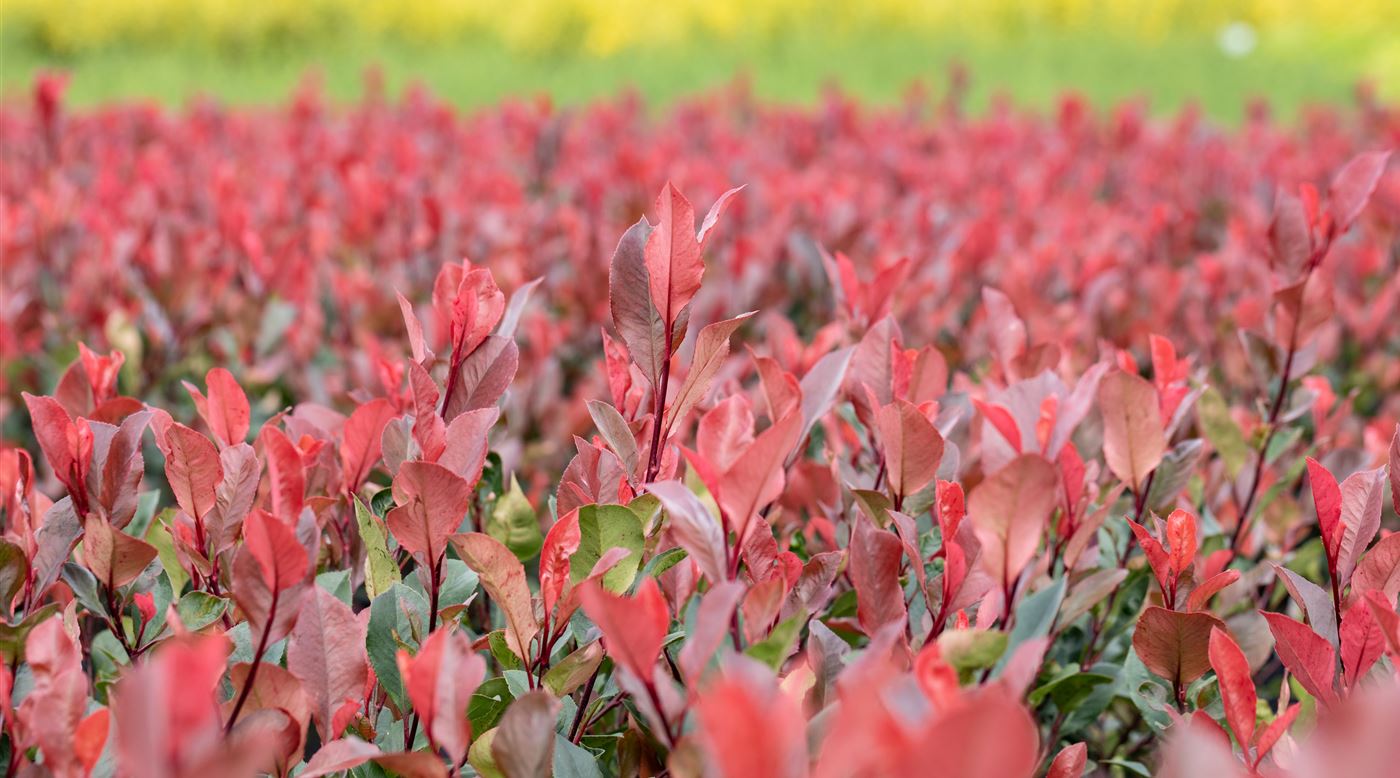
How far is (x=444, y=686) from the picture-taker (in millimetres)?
833

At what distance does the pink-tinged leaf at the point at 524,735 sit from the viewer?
2.85 feet

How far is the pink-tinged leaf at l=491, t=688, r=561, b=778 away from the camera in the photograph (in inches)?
34.3

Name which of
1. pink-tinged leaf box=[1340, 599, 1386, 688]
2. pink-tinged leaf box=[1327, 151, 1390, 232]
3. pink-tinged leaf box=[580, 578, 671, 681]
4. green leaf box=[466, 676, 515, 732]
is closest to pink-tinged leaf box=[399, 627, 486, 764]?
pink-tinged leaf box=[580, 578, 671, 681]

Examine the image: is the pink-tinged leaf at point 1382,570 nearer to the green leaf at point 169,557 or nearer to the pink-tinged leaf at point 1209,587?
the pink-tinged leaf at point 1209,587

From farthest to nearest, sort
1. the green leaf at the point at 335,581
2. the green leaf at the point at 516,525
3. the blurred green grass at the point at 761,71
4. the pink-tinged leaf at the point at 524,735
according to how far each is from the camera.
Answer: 1. the blurred green grass at the point at 761,71
2. the green leaf at the point at 516,525
3. the green leaf at the point at 335,581
4. the pink-tinged leaf at the point at 524,735

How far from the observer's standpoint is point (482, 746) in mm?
975

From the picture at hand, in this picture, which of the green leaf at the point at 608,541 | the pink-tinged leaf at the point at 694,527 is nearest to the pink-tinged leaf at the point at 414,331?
the green leaf at the point at 608,541

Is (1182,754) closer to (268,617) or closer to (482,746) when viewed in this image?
(482,746)

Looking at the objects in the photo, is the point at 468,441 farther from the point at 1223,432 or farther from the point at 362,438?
the point at 1223,432

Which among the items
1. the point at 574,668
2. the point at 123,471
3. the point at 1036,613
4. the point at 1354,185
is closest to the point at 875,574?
the point at 1036,613

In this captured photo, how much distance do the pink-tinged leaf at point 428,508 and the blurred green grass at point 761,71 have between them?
24.9 ft

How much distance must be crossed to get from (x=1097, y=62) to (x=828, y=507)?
10.3 meters

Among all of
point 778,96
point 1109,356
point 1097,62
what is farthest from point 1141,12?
point 1109,356

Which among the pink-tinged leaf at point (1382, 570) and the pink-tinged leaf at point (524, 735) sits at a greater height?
the pink-tinged leaf at point (1382, 570)
